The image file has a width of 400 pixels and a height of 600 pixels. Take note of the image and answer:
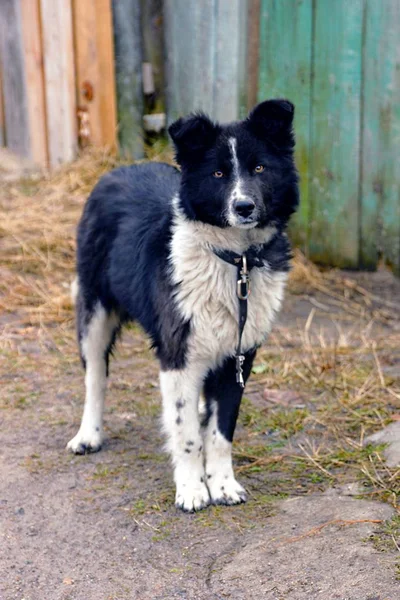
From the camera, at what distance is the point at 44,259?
19.9 feet

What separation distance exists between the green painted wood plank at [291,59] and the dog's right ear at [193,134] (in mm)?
2758

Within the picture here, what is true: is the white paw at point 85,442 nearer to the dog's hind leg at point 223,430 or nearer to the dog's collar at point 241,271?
the dog's hind leg at point 223,430

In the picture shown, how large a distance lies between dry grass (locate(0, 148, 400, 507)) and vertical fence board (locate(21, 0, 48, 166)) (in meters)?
0.33

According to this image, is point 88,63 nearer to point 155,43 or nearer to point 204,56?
point 155,43

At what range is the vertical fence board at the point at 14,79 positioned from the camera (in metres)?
7.21

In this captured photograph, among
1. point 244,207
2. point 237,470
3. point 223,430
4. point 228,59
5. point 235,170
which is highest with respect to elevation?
point 228,59

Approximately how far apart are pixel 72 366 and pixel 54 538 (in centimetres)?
171

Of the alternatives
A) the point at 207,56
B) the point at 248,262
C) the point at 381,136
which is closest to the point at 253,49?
the point at 207,56

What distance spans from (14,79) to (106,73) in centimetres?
110

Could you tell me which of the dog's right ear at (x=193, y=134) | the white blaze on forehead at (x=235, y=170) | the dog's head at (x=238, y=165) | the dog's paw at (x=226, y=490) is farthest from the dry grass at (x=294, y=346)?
the dog's right ear at (x=193, y=134)

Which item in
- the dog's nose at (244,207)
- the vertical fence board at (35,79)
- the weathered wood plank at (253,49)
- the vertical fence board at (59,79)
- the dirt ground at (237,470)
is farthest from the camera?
the vertical fence board at (35,79)

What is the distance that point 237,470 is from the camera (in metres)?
3.80

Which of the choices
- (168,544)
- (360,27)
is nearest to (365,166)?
(360,27)

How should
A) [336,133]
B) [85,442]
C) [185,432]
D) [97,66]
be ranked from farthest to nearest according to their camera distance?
[97,66] → [336,133] → [85,442] → [185,432]
